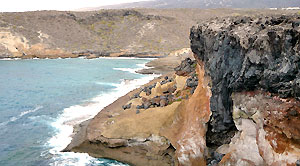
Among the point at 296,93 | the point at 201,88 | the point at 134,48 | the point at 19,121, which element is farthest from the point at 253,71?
the point at 134,48

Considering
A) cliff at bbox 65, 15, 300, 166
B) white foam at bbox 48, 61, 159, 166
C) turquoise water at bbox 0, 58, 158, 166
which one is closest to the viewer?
cliff at bbox 65, 15, 300, 166

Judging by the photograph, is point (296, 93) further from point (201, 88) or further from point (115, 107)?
point (115, 107)

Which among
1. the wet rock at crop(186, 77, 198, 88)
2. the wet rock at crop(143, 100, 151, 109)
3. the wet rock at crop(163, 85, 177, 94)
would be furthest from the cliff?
the wet rock at crop(163, 85, 177, 94)

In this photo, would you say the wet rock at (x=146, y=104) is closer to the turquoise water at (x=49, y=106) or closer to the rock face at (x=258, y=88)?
the turquoise water at (x=49, y=106)

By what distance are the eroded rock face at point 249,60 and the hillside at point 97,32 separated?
6997 cm

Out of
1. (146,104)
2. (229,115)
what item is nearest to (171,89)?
(146,104)

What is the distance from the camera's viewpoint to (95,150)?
21.8m

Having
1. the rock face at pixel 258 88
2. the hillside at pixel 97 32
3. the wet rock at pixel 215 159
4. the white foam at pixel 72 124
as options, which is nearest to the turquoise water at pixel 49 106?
the white foam at pixel 72 124

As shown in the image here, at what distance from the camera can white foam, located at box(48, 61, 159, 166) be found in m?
20.8

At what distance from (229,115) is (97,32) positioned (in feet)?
350

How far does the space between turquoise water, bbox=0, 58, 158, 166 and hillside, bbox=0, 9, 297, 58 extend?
107ft

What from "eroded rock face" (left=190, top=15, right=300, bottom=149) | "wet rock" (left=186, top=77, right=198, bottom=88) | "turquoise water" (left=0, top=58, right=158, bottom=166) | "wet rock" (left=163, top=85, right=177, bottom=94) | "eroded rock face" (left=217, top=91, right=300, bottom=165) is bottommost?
"turquoise water" (left=0, top=58, right=158, bottom=166)

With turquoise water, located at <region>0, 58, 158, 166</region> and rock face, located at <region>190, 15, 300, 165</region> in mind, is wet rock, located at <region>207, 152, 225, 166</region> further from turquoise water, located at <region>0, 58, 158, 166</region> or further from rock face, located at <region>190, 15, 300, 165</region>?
turquoise water, located at <region>0, 58, 158, 166</region>

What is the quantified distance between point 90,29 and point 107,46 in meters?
19.1
